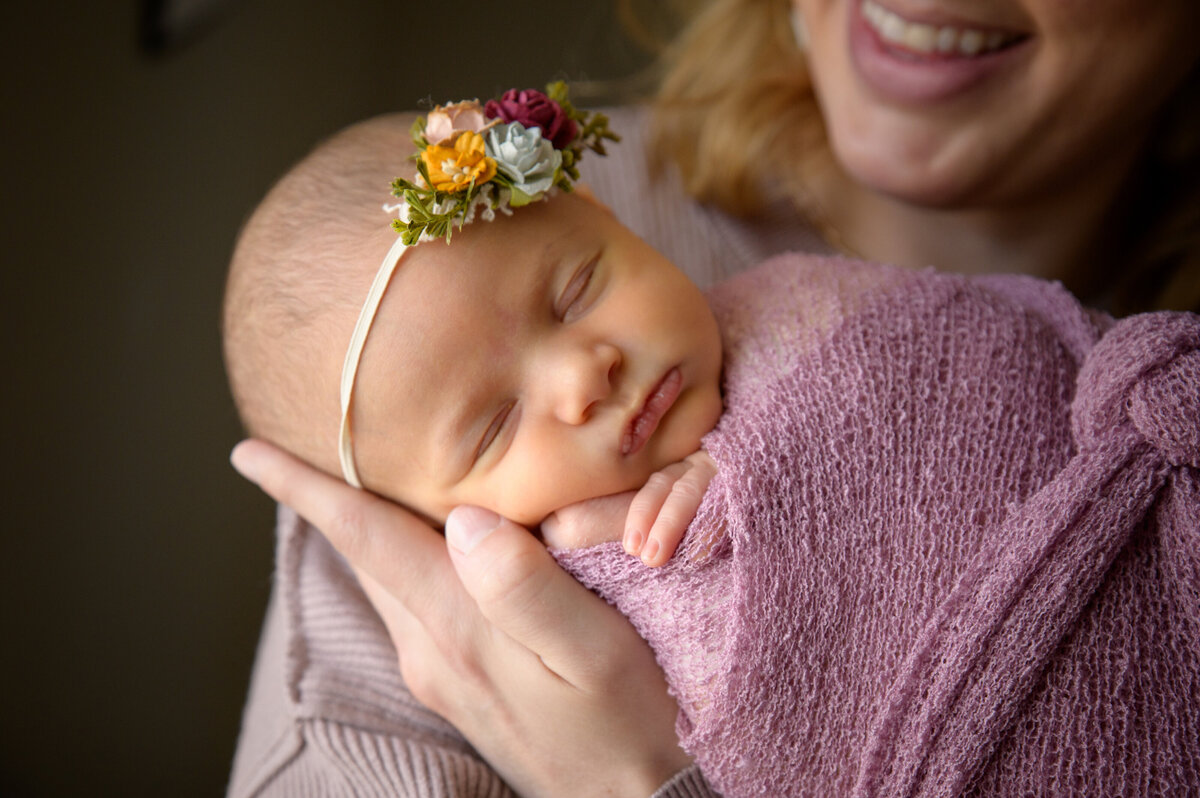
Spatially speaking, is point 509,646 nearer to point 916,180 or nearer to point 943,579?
point 943,579

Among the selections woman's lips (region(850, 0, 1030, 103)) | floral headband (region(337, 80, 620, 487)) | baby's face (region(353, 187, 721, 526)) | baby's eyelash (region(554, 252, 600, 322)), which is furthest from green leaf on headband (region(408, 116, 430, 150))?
woman's lips (region(850, 0, 1030, 103))

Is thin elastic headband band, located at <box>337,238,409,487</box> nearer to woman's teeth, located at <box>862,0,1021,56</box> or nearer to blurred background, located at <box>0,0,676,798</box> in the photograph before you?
blurred background, located at <box>0,0,676,798</box>

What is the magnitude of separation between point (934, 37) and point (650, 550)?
34.0 inches

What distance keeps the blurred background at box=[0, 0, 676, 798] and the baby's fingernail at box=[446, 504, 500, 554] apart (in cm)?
78

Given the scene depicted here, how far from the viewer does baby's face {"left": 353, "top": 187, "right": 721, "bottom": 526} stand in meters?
0.94

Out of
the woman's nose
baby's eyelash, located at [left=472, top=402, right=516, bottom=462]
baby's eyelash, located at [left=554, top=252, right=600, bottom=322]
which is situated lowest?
baby's eyelash, located at [left=472, top=402, right=516, bottom=462]

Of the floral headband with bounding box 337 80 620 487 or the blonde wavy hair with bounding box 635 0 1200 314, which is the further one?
the blonde wavy hair with bounding box 635 0 1200 314

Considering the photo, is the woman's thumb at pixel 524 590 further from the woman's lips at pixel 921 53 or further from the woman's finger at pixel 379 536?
the woman's lips at pixel 921 53

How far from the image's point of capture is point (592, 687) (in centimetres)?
93

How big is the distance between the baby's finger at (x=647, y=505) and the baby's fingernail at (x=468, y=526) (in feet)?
0.47

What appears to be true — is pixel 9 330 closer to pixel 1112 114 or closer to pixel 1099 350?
pixel 1099 350

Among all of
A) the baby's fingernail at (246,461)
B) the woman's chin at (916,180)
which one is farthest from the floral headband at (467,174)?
the woman's chin at (916,180)

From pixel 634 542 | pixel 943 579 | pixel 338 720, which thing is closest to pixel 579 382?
pixel 634 542

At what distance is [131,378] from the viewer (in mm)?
1699
